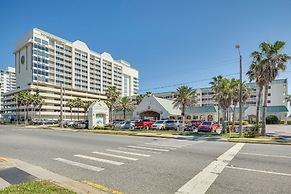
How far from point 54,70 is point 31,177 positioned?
92795mm

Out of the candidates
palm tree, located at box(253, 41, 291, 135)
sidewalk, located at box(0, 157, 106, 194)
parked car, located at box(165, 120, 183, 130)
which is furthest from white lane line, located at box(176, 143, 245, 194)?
parked car, located at box(165, 120, 183, 130)

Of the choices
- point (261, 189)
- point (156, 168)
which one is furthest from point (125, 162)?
point (261, 189)

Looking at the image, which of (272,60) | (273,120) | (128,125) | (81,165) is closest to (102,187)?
(81,165)

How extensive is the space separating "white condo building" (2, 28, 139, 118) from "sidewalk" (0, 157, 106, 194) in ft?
237

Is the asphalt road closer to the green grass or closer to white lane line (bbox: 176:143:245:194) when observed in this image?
white lane line (bbox: 176:143:245:194)

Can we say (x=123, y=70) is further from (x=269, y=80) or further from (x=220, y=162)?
(x=220, y=162)

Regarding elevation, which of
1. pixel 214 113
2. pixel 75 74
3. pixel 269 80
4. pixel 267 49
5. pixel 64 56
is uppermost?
pixel 64 56

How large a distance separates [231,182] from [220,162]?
277 cm

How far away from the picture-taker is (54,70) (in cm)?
8894

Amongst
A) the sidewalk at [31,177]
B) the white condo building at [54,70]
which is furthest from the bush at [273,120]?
the sidewalk at [31,177]

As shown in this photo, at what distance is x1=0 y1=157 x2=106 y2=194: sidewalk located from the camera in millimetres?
5316

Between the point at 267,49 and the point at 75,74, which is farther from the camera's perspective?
the point at 75,74

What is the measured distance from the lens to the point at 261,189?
217 inches

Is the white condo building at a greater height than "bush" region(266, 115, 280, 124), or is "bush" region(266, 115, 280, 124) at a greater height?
the white condo building
